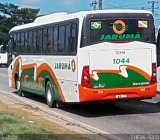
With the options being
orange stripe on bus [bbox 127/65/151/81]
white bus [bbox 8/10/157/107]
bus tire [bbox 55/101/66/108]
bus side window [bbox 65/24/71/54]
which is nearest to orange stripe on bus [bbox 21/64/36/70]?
bus tire [bbox 55/101/66/108]

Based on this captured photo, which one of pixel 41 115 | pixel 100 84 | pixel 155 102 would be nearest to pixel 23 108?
pixel 41 115

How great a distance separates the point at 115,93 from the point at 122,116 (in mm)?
714

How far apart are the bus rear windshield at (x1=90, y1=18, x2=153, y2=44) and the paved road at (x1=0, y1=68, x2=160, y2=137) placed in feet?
7.30

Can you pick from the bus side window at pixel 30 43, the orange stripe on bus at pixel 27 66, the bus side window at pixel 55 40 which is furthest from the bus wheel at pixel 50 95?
the bus side window at pixel 30 43

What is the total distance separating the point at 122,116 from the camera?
1485cm

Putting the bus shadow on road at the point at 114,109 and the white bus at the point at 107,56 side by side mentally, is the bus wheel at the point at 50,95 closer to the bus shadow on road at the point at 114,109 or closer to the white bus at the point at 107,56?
the bus shadow on road at the point at 114,109

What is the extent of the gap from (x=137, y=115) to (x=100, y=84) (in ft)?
4.83

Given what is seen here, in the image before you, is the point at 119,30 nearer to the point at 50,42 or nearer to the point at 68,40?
the point at 68,40

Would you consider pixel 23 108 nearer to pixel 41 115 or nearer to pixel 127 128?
pixel 41 115

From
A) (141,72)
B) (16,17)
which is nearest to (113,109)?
(141,72)

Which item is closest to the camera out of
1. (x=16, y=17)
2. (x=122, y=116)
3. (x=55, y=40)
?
A: (x=122, y=116)

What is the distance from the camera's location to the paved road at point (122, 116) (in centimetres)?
1245

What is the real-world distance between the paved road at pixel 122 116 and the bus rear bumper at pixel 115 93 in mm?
555

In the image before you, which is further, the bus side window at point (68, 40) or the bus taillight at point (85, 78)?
the bus side window at point (68, 40)
